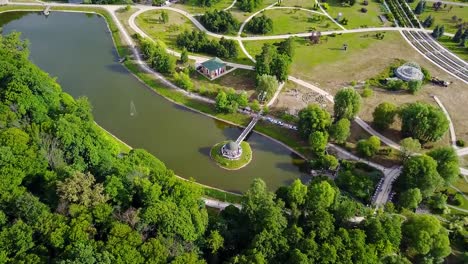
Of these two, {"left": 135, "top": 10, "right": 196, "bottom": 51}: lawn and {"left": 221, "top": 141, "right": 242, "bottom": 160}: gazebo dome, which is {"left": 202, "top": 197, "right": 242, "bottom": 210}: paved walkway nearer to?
{"left": 221, "top": 141, "right": 242, "bottom": 160}: gazebo dome

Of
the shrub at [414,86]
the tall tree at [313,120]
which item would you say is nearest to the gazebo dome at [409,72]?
the shrub at [414,86]

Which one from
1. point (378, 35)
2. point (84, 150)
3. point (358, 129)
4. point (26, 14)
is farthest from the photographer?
point (26, 14)

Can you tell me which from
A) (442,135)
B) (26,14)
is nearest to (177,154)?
(442,135)

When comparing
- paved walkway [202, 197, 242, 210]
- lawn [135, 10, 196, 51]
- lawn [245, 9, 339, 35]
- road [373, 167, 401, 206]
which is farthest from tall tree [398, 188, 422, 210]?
lawn [135, 10, 196, 51]

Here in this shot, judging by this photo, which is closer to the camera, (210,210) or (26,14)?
(210,210)

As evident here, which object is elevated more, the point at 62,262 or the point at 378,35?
the point at 62,262

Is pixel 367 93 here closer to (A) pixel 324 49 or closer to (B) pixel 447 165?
(A) pixel 324 49

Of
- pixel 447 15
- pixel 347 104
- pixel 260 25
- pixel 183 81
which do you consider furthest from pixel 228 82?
pixel 447 15

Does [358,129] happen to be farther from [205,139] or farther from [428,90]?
[205,139]
